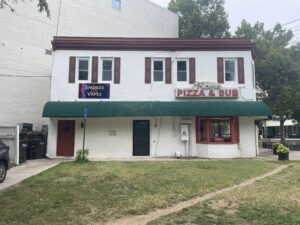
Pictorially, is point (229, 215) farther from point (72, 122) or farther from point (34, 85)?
point (34, 85)

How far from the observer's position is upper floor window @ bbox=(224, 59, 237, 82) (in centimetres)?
2034

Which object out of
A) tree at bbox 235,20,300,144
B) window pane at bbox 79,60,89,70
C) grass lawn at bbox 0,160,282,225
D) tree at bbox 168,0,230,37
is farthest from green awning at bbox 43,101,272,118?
tree at bbox 168,0,230,37

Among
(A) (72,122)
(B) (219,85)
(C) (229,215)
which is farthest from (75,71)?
(C) (229,215)

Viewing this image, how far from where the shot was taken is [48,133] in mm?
19938

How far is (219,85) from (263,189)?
36.2ft

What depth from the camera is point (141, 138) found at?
20000 millimetres

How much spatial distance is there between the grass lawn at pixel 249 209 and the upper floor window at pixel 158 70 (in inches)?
455

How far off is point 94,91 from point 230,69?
8828mm

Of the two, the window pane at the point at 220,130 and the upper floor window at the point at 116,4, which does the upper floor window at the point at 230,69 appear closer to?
the window pane at the point at 220,130

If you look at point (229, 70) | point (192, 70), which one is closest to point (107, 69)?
point (192, 70)

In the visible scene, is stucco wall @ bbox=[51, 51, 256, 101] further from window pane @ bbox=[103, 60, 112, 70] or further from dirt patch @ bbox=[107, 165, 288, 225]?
dirt patch @ bbox=[107, 165, 288, 225]

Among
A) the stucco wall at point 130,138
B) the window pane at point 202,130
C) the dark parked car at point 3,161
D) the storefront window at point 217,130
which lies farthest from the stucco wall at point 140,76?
the dark parked car at point 3,161

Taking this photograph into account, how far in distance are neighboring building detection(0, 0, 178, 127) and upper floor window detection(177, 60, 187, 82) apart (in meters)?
9.79

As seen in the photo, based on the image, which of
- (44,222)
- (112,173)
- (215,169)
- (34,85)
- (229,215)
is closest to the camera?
(44,222)
